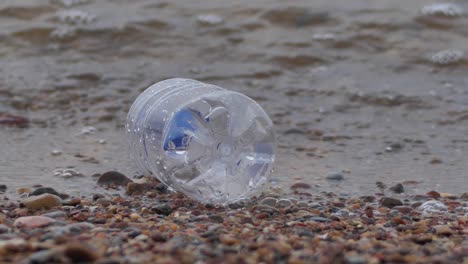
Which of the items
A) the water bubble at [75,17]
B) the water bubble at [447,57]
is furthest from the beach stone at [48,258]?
the water bubble at [75,17]

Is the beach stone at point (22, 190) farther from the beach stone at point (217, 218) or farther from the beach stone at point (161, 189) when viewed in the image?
the beach stone at point (217, 218)

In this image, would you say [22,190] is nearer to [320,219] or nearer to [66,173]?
[66,173]

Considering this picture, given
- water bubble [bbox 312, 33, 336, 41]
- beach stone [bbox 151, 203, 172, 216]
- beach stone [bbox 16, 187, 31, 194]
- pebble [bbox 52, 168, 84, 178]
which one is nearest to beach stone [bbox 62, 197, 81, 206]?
beach stone [bbox 151, 203, 172, 216]

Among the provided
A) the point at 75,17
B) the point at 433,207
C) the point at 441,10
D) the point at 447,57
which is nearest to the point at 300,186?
the point at 433,207

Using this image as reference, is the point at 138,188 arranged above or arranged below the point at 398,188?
above

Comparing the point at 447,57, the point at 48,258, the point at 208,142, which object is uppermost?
Result: the point at 48,258

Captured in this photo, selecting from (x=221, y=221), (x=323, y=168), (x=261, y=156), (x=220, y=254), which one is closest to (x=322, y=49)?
(x=323, y=168)
